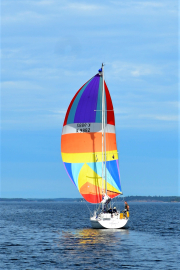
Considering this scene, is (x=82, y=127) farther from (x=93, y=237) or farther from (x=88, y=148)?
(x=93, y=237)

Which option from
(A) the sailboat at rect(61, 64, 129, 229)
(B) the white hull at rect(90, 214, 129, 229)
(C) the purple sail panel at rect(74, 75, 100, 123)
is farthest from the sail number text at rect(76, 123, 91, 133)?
(B) the white hull at rect(90, 214, 129, 229)

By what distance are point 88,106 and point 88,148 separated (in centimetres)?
403

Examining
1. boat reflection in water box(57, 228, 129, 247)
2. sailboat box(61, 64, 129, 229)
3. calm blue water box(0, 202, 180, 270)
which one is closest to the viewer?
calm blue water box(0, 202, 180, 270)

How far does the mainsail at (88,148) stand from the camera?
40594 mm

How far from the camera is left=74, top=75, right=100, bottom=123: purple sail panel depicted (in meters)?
40.7

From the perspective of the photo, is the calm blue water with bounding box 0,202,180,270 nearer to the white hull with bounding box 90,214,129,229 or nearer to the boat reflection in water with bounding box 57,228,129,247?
the boat reflection in water with bounding box 57,228,129,247

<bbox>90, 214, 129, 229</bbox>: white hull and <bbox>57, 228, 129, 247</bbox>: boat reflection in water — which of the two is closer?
<bbox>57, 228, 129, 247</bbox>: boat reflection in water

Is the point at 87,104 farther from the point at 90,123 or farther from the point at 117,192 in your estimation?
the point at 117,192

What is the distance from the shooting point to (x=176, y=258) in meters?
26.7

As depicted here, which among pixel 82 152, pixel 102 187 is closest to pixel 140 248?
pixel 102 187

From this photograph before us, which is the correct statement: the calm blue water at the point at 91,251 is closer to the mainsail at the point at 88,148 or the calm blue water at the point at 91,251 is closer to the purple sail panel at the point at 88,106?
the mainsail at the point at 88,148

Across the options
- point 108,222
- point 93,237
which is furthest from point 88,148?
point 93,237

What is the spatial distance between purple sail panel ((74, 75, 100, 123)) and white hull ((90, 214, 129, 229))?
30.4ft

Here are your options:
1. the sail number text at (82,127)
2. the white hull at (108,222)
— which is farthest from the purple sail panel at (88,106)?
the white hull at (108,222)
